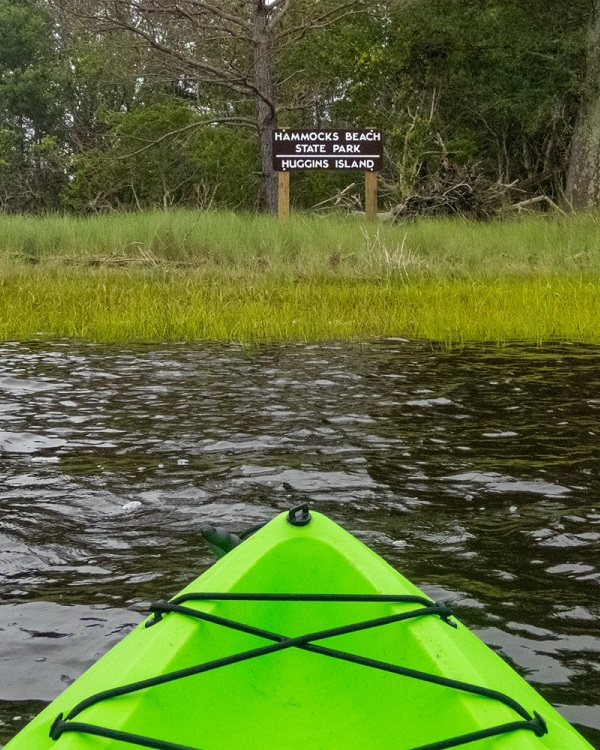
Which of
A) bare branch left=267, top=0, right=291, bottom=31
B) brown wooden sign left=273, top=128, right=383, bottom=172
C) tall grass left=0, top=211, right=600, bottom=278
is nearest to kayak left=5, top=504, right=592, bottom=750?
tall grass left=0, top=211, right=600, bottom=278

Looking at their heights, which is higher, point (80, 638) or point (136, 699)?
point (136, 699)

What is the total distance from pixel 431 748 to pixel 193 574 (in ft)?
6.10

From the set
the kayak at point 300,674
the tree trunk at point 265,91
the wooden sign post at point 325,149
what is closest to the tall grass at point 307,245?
the wooden sign post at point 325,149

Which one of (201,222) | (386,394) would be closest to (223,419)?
(386,394)

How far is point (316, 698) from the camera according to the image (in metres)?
2.32

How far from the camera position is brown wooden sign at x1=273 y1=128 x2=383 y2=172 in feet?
56.8

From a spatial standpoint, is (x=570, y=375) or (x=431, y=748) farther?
(x=570, y=375)

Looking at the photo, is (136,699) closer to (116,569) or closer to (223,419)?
(116,569)

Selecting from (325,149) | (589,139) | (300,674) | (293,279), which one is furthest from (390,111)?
(300,674)

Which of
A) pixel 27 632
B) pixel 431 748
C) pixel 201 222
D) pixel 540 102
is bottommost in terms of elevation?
pixel 27 632

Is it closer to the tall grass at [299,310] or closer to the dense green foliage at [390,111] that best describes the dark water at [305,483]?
the tall grass at [299,310]

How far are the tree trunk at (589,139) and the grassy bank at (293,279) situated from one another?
11.5ft

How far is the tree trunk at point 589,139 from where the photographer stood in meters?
20.1

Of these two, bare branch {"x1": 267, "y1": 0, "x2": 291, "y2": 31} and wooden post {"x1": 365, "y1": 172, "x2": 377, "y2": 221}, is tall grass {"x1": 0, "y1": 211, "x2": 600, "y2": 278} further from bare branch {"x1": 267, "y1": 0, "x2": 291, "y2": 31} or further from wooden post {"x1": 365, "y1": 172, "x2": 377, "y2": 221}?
bare branch {"x1": 267, "y1": 0, "x2": 291, "y2": 31}
